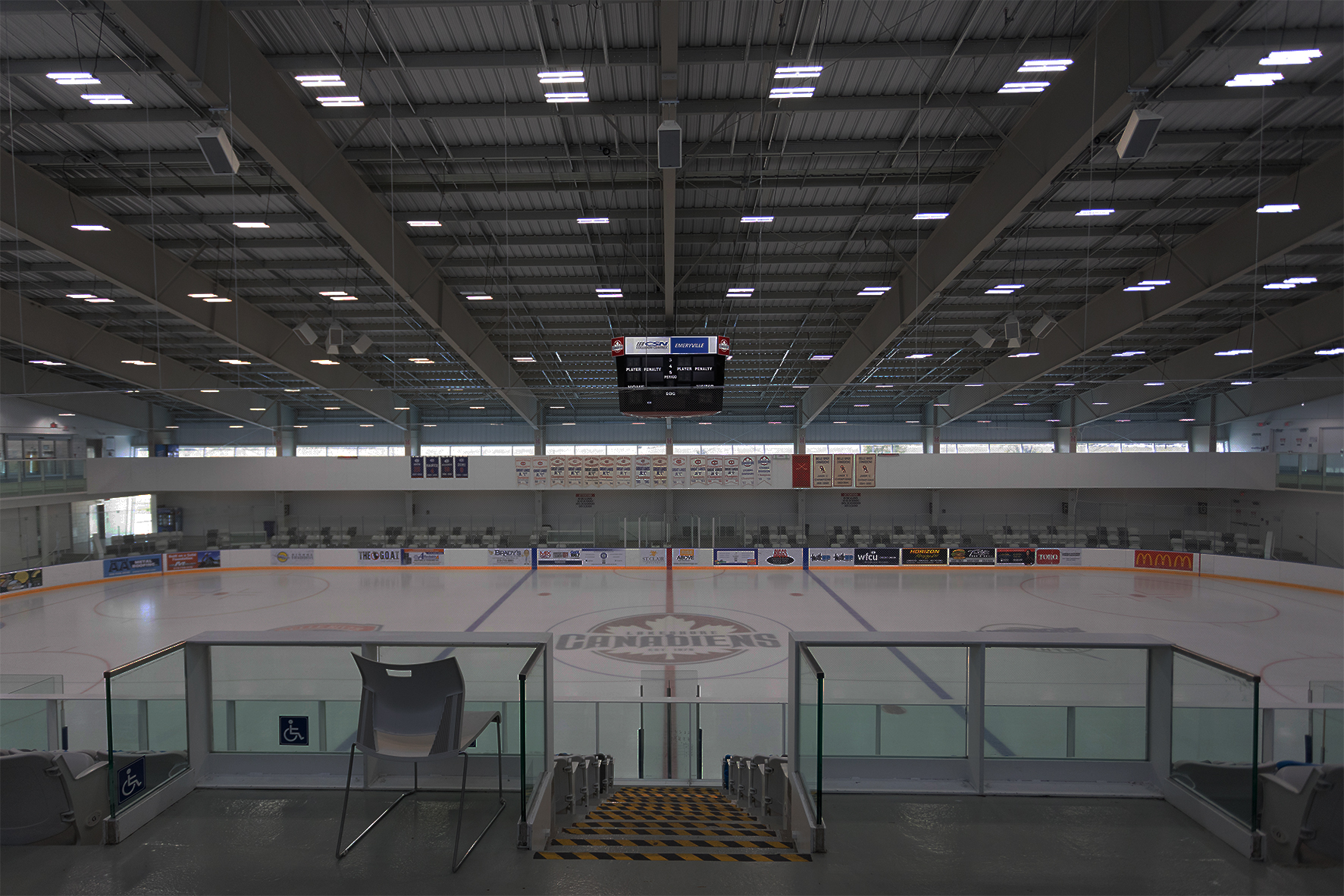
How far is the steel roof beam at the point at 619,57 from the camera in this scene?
7906mm

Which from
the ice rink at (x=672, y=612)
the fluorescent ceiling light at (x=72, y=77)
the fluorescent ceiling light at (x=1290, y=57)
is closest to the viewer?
the fluorescent ceiling light at (x=1290, y=57)

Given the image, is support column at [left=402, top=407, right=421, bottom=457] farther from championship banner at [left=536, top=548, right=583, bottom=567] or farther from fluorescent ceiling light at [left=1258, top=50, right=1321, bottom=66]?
fluorescent ceiling light at [left=1258, top=50, right=1321, bottom=66]

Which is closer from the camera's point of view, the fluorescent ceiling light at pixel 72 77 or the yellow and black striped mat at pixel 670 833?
the yellow and black striped mat at pixel 670 833

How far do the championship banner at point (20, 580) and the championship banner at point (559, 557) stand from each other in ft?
52.0

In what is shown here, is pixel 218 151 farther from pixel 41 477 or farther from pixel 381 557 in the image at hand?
pixel 41 477

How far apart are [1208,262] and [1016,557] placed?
14.1 meters

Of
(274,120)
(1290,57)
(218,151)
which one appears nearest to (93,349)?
(274,120)

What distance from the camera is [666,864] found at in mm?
2531

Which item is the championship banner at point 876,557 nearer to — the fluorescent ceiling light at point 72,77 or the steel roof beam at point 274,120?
the steel roof beam at point 274,120

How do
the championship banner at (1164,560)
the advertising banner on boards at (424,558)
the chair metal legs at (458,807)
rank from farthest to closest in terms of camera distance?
the advertising banner on boards at (424,558)
the championship banner at (1164,560)
the chair metal legs at (458,807)

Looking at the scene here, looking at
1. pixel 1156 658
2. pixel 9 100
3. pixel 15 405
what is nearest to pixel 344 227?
pixel 9 100

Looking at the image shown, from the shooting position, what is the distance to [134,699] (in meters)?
3.07

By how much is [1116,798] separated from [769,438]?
99.5ft

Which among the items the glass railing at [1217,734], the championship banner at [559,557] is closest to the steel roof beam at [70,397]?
the championship banner at [559,557]
